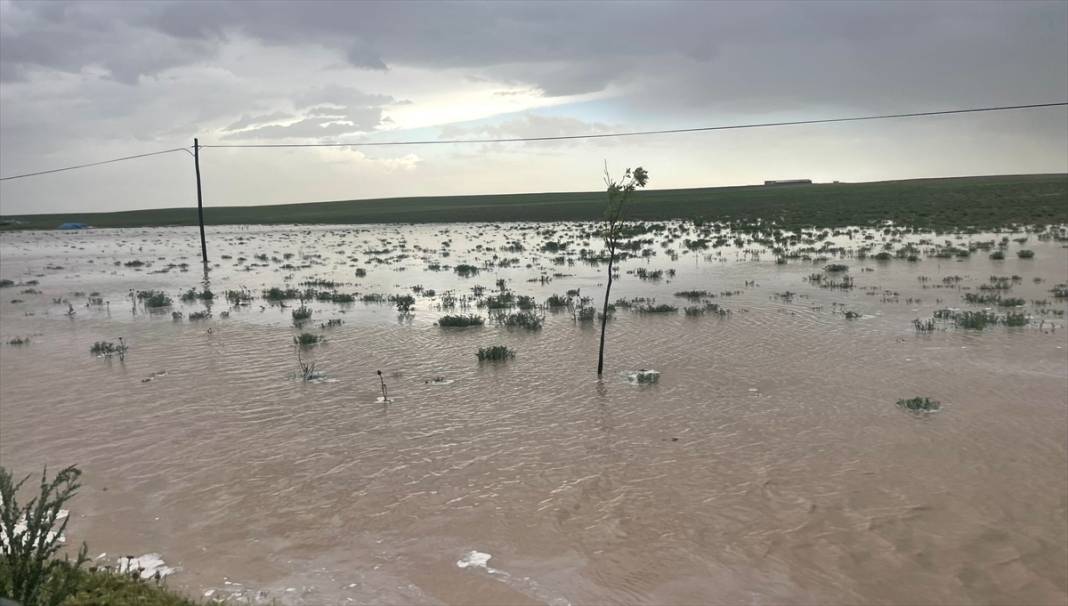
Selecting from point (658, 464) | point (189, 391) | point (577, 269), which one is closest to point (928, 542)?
point (658, 464)

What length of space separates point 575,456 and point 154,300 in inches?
737

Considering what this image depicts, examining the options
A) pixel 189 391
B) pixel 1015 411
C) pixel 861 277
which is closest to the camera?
pixel 1015 411

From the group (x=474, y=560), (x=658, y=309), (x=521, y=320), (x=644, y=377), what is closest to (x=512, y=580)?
(x=474, y=560)

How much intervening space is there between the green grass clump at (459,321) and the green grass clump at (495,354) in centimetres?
341

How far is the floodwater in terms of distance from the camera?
578cm

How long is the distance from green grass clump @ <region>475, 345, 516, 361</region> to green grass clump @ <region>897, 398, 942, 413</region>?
278 inches

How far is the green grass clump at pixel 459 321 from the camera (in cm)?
1703

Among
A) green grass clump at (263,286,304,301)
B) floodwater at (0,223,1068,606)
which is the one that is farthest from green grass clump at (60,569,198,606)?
green grass clump at (263,286,304,301)

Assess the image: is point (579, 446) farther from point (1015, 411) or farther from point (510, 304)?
point (510, 304)

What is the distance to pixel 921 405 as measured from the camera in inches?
387

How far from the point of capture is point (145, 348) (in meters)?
15.3

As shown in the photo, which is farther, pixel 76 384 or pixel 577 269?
pixel 577 269

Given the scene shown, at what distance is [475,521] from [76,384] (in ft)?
31.4

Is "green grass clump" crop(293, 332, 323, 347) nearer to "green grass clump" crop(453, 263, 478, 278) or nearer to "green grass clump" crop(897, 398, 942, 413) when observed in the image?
"green grass clump" crop(897, 398, 942, 413)
